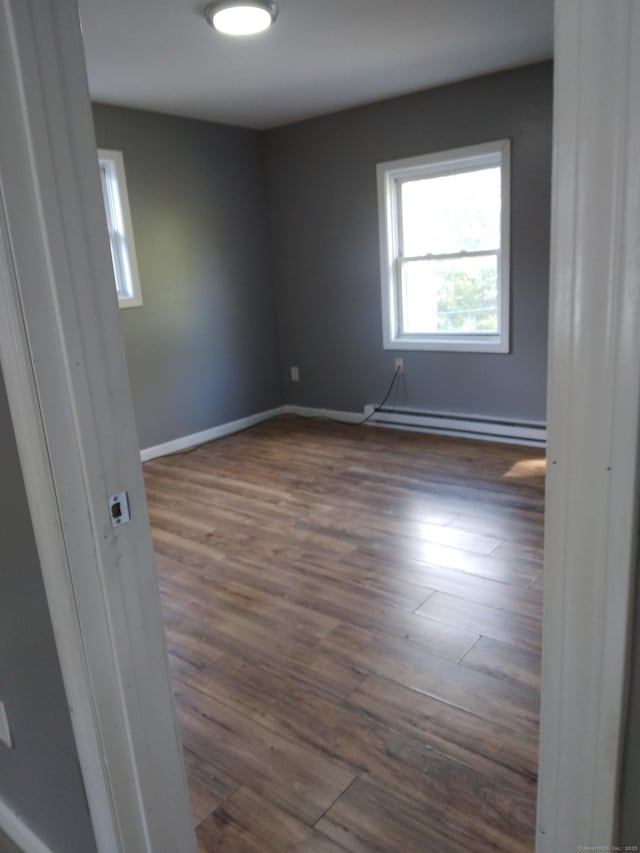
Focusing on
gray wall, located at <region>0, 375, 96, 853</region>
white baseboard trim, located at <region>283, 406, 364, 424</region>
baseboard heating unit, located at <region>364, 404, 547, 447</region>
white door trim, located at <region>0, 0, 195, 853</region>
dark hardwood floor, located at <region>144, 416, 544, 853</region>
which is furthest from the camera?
white baseboard trim, located at <region>283, 406, 364, 424</region>

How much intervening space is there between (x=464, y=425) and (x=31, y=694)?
378 centimetres

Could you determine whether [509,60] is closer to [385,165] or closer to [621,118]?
[385,165]

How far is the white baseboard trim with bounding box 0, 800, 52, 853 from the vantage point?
4.57ft

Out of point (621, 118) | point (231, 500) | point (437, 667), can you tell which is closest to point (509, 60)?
point (231, 500)

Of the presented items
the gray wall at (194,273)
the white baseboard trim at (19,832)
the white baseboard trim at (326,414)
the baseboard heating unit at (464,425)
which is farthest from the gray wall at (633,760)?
the white baseboard trim at (326,414)

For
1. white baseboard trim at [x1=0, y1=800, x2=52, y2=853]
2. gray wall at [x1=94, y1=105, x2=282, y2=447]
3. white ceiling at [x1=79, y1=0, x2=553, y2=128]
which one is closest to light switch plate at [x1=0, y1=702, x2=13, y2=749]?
white baseboard trim at [x1=0, y1=800, x2=52, y2=853]

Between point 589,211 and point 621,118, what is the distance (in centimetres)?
7

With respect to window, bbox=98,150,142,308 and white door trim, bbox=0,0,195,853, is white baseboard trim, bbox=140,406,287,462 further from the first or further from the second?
white door trim, bbox=0,0,195,853

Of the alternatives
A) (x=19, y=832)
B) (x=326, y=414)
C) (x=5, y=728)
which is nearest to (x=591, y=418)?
(x=5, y=728)

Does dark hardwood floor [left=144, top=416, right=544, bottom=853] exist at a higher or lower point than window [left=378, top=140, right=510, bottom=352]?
lower

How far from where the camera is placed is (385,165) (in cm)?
449

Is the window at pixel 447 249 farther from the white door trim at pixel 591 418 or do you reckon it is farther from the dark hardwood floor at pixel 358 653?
the white door trim at pixel 591 418

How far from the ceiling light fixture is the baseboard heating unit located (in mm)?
2824

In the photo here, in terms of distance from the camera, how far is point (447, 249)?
4.43 m
